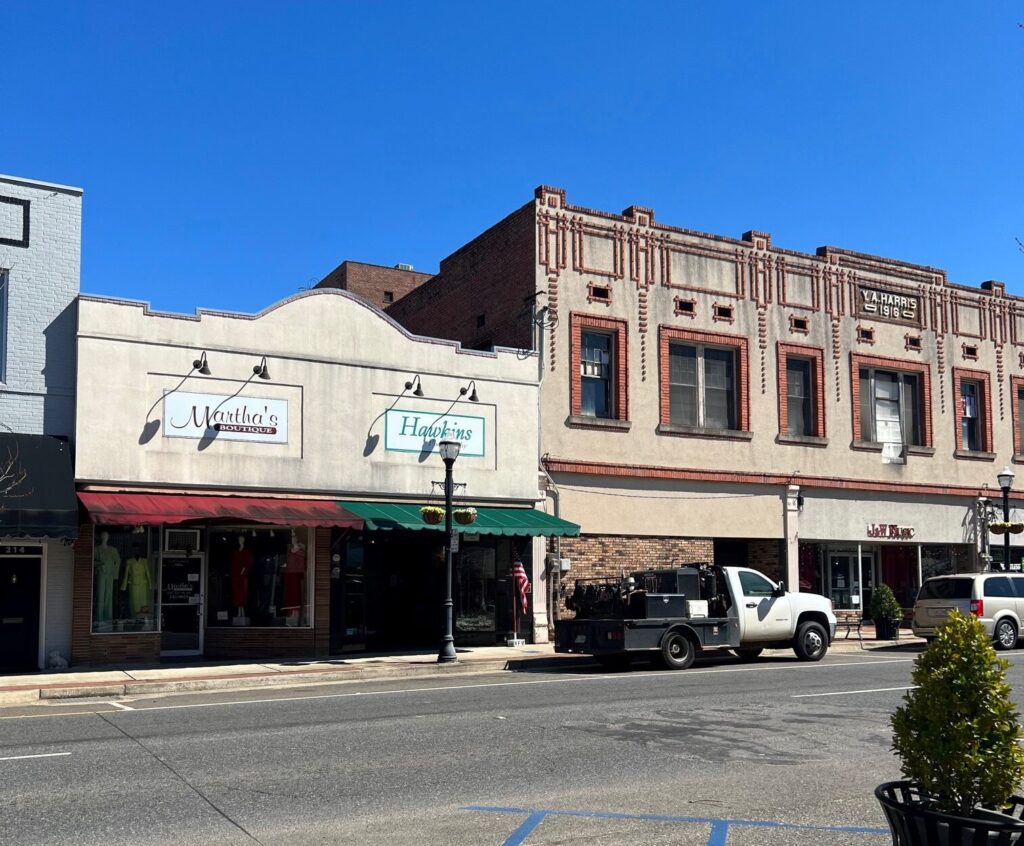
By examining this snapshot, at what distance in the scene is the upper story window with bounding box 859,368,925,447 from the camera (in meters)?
29.2

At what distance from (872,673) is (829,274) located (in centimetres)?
1377

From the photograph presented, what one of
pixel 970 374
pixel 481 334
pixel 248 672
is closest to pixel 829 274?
pixel 970 374

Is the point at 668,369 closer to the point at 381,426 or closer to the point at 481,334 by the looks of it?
the point at 481,334

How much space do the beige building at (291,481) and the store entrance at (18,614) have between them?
0.71 meters

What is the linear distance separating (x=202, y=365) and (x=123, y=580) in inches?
160

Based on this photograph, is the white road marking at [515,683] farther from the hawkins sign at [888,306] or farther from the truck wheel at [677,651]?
the hawkins sign at [888,306]

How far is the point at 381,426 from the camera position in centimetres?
2188

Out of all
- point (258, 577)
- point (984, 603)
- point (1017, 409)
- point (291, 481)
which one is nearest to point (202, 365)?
point (291, 481)

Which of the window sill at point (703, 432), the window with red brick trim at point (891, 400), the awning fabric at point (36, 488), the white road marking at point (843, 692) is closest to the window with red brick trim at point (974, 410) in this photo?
the window with red brick trim at point (891, 400)

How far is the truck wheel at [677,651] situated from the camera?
61.7 feet

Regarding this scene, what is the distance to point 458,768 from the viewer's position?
366 inches

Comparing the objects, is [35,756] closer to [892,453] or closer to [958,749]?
[958,749]

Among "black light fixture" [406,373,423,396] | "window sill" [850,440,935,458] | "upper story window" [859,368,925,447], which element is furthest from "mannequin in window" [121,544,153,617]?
"upper story window" [859,368,925,447]

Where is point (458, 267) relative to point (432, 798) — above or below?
above
